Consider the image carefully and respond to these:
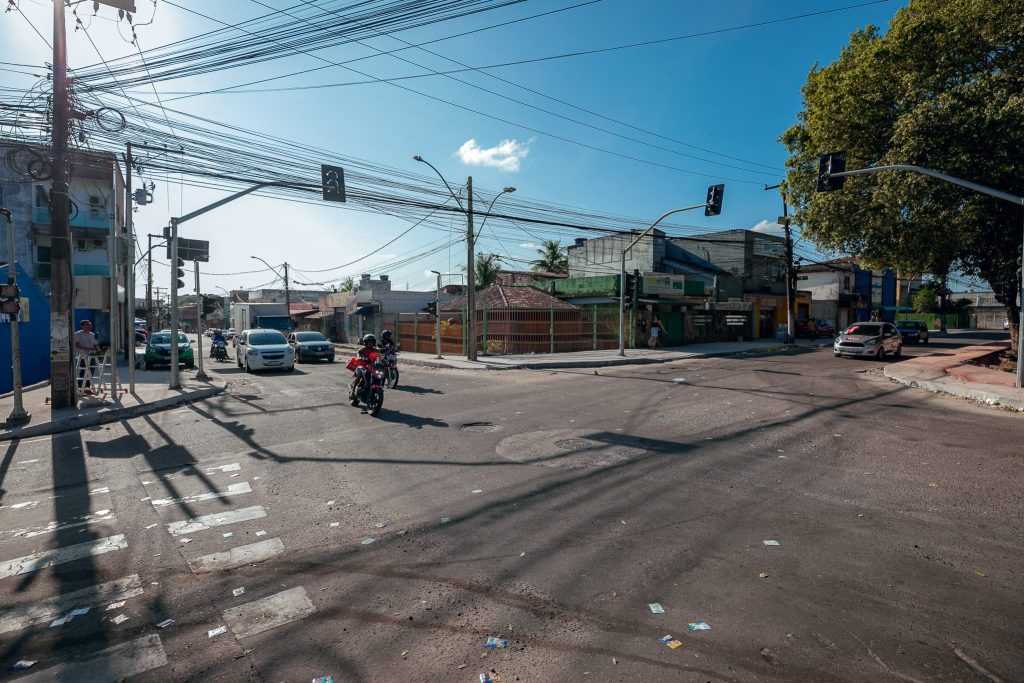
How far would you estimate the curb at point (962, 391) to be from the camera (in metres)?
11.9

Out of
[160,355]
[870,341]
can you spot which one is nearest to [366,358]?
[160,355]

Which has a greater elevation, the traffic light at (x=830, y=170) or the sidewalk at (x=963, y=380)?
the traffic light at (x=830, y=170)

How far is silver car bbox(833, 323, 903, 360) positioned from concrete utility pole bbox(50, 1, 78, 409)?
2710 centimetres

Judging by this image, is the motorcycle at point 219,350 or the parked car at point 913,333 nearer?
the motorcycle at point 219,350

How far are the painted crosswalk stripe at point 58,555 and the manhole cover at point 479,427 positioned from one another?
533 cm

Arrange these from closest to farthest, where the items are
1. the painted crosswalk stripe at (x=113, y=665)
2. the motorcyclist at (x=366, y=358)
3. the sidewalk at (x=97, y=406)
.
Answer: the painted crosswalk stripe at (x=113, y=665), the sidewalk at (x=97, y=406), the motorcyclist at (x=366, y=358)

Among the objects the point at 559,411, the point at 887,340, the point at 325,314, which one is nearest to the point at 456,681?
the point at 559,411

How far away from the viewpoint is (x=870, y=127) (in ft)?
63.9

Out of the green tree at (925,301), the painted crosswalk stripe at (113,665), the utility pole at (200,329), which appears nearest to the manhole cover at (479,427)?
the painted crosswalk stripe at (113,665)

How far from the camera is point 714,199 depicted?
64.7 ft

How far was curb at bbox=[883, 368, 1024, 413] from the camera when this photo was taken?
11.9 m

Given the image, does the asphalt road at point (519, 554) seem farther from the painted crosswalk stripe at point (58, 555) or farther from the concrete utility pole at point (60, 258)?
the concrete utility pole at point (60, 258)

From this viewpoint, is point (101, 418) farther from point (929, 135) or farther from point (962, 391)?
point (929, 135)

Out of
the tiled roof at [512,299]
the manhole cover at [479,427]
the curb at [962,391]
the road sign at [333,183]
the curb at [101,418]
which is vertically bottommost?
the curb at [101,418]
